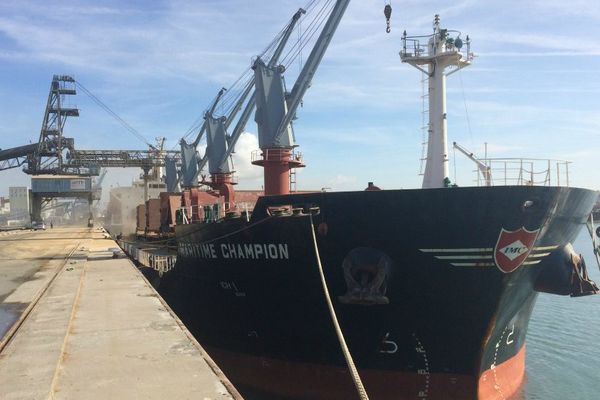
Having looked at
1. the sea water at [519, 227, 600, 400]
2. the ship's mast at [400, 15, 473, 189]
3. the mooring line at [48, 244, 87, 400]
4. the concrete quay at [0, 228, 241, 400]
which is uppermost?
the ship's mast at [400, 15, 473, 189]

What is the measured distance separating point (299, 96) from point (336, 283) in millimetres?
11921

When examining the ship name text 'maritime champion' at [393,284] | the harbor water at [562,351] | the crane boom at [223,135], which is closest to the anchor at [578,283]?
the ship name text 'maritime champion' at [393,284]

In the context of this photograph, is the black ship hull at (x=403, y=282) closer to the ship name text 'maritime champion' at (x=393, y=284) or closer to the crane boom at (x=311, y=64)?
the ship name text 'maritime champion' at (x=393, y=284)

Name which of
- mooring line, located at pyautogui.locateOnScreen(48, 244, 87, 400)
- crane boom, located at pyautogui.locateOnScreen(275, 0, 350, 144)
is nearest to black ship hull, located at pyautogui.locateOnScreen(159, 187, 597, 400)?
mooring line, located at pyautogui.locateOnScreen(48, 244, 87, 400)

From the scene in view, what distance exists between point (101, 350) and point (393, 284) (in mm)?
5135

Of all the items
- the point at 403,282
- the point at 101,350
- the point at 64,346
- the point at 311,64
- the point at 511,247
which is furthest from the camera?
the point at 311,64

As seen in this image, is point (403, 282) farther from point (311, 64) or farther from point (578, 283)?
point (311, 64)

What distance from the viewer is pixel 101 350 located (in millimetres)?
7012

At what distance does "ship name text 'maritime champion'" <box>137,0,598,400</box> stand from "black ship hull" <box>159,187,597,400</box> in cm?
2

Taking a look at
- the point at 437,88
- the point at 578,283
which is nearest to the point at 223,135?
the point at 437,88

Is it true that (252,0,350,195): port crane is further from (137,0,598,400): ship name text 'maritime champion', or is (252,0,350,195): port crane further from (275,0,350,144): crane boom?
(137,0,598,400): ship name text 'maritime champion'

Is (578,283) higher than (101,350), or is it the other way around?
(578,283)

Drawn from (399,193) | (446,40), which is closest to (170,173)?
(446,40)

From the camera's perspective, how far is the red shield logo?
9.03 m
